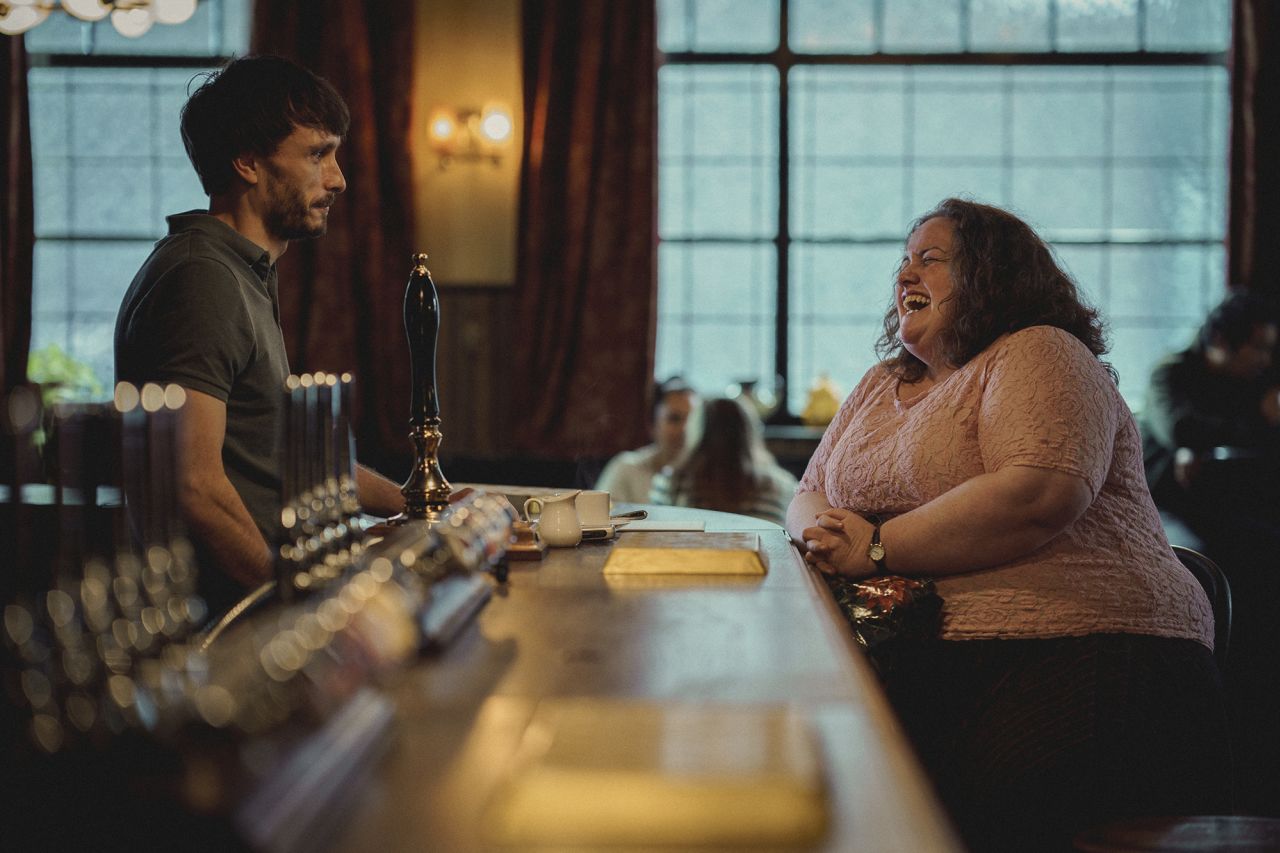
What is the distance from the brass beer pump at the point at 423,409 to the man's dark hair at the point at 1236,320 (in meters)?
4.38

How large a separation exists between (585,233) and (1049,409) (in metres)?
4.38

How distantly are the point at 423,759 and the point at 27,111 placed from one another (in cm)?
636

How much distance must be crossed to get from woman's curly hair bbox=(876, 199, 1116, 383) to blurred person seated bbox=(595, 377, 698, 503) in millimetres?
2656

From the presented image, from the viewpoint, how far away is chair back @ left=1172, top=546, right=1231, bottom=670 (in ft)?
7.28

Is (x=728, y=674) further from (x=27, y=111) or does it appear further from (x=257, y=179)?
(x=27, y=111)

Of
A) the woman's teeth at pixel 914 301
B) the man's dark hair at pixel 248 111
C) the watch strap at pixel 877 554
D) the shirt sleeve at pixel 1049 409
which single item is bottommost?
the watch strap at pixel 877 554

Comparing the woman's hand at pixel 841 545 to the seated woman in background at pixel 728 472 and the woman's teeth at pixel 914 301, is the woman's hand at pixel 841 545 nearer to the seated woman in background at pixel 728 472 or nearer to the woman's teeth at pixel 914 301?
the woman's teeth at pixel 914 301

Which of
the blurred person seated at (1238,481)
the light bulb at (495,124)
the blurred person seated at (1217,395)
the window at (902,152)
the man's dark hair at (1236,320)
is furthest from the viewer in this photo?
the window at (902,152)

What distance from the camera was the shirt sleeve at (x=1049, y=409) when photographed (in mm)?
1996

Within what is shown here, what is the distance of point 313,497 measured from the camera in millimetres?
1340

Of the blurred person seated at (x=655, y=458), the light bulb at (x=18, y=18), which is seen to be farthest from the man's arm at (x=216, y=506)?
the blurred person seated at (x=655, y=458)

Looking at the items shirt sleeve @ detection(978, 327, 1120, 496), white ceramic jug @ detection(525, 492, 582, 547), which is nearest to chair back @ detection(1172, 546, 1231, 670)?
shirt sleeve @ detection(978, 327, 1120, 496)

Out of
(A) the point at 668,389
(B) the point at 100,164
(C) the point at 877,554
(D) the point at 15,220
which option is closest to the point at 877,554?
(C) the point at 877,554

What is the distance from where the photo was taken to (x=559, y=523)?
2117 mm
